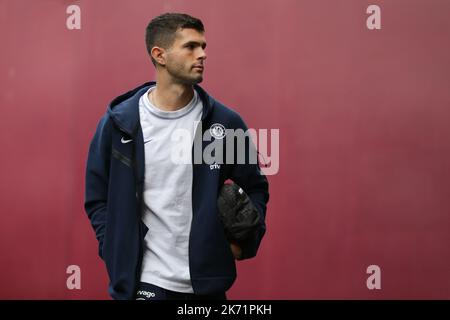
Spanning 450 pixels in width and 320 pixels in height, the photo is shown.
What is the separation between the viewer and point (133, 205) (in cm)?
210

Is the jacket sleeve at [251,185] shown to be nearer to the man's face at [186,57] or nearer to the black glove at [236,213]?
the black glove at [236,213]

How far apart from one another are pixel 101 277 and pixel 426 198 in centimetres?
176

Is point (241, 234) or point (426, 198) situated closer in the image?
point (241, 234)

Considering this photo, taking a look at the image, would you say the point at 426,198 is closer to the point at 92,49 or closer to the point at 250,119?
the point at 250,119

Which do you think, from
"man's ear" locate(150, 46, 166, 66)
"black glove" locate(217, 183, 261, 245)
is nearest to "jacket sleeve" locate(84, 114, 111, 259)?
"man's ear" locate(150, 46, 166, 66)

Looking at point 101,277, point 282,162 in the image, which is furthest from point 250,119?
point 101,277

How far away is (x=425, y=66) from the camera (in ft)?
11.2

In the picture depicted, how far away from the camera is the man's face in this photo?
7.09ft

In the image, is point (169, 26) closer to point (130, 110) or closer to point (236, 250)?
point (130, 110)

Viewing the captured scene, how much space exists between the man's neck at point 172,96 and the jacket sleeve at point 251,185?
210 millimetres

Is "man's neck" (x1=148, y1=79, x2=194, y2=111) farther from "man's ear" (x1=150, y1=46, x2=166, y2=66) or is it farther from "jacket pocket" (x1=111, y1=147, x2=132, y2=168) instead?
"jacket pocket" (x1=111, y1=147, x2=132, y2=168)

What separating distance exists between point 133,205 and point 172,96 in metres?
0.38

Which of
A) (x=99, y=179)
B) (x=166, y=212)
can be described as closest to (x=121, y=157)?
(x=99, y=179)

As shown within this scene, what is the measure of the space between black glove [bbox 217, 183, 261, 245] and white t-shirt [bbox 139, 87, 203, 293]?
109 millimetres
